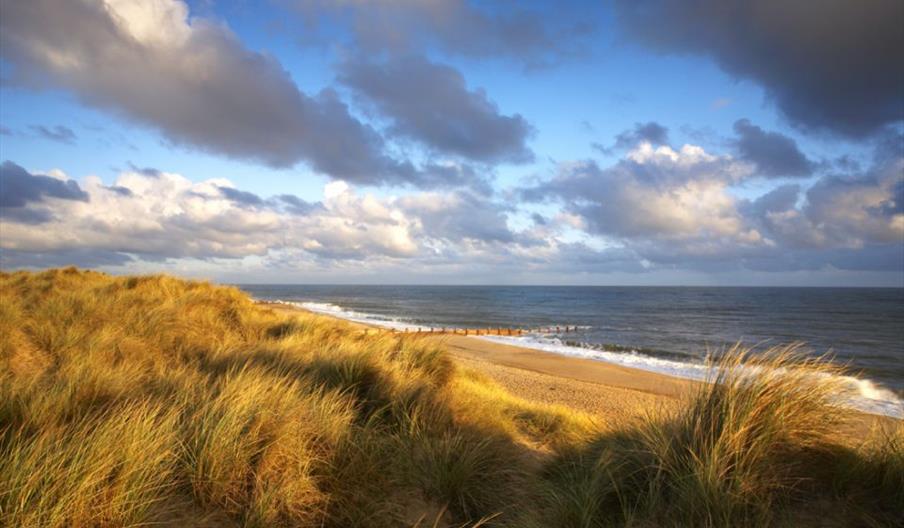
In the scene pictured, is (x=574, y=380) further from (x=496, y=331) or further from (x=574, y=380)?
(x=496, y=331)

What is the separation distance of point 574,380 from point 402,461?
15000mm

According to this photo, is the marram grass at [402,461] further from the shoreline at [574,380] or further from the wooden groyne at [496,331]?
the wooden groyne at [496,331]

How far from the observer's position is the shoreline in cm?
1340

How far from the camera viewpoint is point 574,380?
722 inches

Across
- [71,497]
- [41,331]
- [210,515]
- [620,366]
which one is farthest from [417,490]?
[620,366]

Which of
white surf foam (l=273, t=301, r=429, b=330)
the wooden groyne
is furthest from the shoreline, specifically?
white surf foam (l=273, t=301, r=429, b=330)

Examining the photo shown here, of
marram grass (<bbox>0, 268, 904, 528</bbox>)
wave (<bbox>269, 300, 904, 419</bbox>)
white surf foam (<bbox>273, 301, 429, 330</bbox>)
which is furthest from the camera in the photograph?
white surf foam (<bbox>273, 301, 429, 330</bbox>)

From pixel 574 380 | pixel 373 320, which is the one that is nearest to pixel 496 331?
pixel 373 320

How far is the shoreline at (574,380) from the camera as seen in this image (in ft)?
44.0

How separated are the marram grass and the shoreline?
5193mm

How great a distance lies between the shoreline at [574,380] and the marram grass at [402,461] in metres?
5.19

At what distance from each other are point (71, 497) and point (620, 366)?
908 inches

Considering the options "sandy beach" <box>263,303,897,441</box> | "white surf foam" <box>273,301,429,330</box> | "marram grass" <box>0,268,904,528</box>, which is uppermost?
"marram grass" <box>0,268,904,528</box>

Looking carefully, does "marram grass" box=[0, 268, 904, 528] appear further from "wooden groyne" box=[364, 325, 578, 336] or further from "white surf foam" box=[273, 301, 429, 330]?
"wooden groyne" box=[364, 325, 578, 336]
